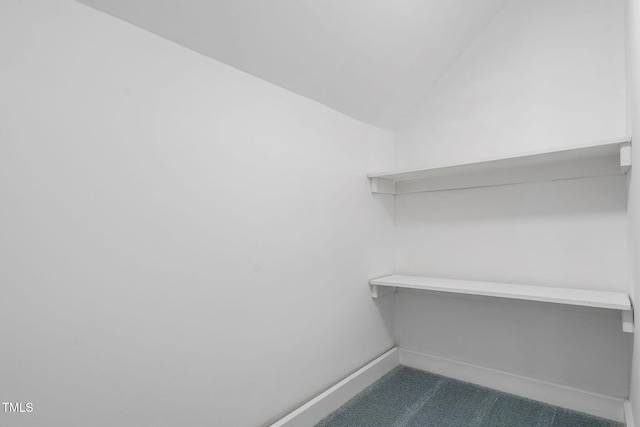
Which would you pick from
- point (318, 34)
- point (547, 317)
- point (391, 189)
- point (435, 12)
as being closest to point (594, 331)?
point (547, 317)

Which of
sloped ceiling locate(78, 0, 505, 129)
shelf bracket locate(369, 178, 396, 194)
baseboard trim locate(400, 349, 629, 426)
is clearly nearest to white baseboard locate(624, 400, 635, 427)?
baseboard trim locate(400, 349, 629, 426)

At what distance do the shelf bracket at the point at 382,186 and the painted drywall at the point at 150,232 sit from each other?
49 cm

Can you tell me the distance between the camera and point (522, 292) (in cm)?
166

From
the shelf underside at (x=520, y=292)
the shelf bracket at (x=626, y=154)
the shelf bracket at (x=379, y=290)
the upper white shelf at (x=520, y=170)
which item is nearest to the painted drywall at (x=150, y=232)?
the shelf bracket at (x=379, y=290)

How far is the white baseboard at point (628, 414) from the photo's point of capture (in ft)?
4.88

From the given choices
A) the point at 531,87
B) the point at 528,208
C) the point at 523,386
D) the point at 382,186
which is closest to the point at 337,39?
the point at 382,186

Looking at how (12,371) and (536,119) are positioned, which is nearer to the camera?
(12,371)

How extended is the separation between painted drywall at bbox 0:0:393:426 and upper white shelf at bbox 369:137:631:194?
27.7 inches

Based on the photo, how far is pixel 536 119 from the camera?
1867 mm

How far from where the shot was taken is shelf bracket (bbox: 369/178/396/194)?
2.20 m

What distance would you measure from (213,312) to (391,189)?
59.6 inches

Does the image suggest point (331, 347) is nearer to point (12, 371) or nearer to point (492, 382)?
point (492, 382)

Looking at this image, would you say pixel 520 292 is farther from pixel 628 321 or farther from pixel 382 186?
pixel 382 186

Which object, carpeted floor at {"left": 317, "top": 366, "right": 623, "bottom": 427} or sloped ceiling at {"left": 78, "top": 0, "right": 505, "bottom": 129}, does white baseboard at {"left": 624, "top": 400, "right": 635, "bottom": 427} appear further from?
sloped ceiling at {"left": 78, "top": 0, "right": 505, "bottom": 129}
